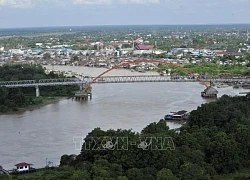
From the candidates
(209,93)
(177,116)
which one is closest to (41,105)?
(177,116)

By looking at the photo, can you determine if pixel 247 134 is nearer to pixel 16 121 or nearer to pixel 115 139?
pixel 115 139

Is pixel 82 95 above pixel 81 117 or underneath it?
underneath

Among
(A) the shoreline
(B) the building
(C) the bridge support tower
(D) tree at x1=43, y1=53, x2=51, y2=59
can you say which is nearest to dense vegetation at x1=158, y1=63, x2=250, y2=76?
(B) the building

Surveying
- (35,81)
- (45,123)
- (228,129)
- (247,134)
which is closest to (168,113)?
(45,123)

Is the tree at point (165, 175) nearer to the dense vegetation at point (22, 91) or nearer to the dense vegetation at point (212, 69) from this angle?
the dense vegetation at point (22, 91)

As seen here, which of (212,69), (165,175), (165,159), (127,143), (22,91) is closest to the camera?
(165,175)

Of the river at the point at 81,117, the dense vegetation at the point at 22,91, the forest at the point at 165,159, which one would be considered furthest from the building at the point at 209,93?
the forest at the point at 165,159

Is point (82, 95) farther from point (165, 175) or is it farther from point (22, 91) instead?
point (165, 175)

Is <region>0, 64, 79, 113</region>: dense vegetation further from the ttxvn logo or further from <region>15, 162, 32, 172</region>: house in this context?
the ttxvn logo
